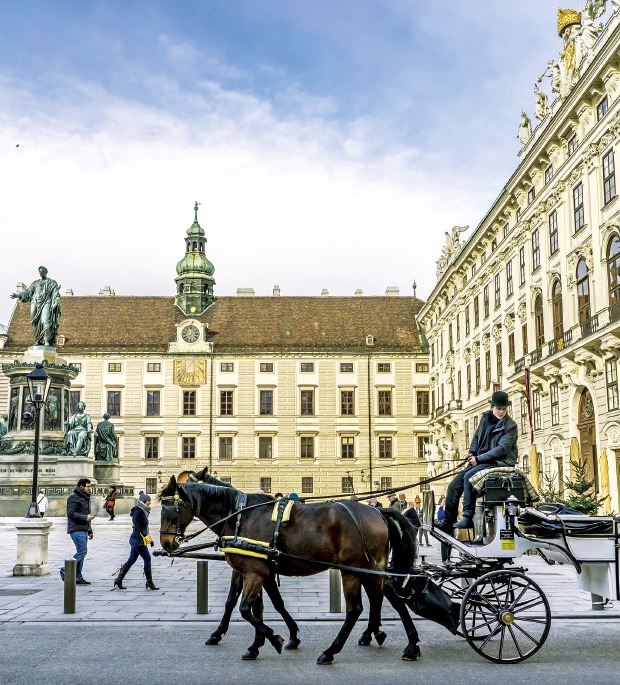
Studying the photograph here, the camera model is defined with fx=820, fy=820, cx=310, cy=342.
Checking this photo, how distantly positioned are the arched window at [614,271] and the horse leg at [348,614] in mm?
21476

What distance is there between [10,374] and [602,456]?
68.3 ft

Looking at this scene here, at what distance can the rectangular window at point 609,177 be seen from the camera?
28703 millimetres

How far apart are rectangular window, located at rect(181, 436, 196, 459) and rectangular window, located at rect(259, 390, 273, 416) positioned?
5863 mm

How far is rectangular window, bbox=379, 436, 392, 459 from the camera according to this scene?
64.8 meters

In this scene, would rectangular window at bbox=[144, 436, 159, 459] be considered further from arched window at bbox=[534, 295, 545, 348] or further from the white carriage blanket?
the white carriage blanket

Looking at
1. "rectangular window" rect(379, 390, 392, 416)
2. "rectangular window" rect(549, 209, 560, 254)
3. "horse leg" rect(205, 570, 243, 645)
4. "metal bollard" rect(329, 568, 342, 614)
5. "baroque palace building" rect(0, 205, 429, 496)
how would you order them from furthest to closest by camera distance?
"rectangular window" rect(379, 390, 392, 416)
"baroque palace building" rect(0, 205, 429, 496)
"rectangular window" rect(549, 209, 560, 254)
"metal bollard" rect(329, 568, 342, 614)
"horse leg" rect(205, 570, 243, 645)

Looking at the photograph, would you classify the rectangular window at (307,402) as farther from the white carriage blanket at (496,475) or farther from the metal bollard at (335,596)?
the white carriage blanket at (496,475)

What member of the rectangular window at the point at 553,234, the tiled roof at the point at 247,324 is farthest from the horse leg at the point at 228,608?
the tiled roof at the point at 247,324

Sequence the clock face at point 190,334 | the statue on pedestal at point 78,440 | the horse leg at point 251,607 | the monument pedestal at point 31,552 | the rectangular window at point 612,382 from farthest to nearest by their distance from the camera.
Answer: the clock face at point 190,334
the rectangular window at point 612,382
the statue on pedestal at point 78,440
the monument pedestal at point 31,552
the horse leg at point 251,607

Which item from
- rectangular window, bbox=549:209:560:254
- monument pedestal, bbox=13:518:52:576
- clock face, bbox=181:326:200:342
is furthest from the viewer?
clock face, bbox=181:326:200:342

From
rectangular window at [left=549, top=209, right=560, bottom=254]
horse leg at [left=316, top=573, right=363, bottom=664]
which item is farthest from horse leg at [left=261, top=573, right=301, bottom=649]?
rectangular window at [left=549, top=209, right=560, bottom=254]

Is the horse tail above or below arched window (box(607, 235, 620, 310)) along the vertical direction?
below

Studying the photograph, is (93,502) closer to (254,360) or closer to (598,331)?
(598,331)

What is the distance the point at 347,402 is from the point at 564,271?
113 ft
